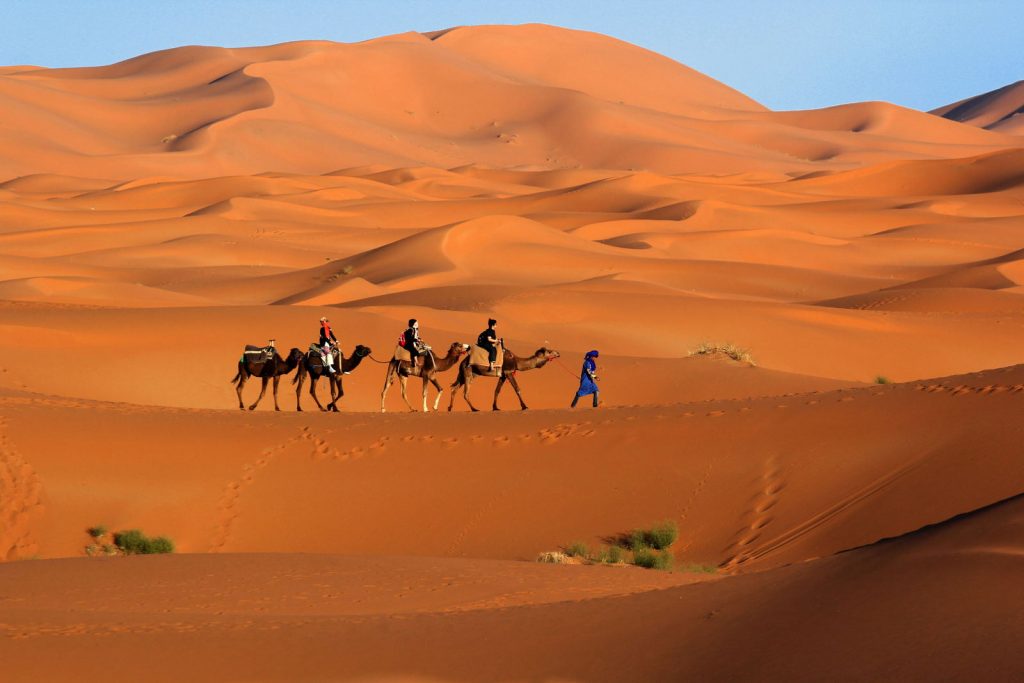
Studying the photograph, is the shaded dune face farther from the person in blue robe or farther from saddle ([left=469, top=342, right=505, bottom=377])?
saddle ([left=469, top=342, right=505, bottom=377])

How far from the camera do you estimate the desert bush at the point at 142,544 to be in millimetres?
14992

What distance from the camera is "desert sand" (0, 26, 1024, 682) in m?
7.94

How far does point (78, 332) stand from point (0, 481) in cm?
1055

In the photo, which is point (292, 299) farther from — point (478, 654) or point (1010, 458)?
point (478, 654)

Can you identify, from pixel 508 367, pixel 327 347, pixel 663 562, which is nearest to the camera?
pixel 663 562

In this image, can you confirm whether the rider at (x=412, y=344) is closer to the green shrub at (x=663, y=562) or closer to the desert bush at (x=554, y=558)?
the desert bush at (x=554, y=558)

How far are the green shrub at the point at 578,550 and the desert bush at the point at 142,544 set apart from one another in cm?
392

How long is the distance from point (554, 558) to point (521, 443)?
3793 mm

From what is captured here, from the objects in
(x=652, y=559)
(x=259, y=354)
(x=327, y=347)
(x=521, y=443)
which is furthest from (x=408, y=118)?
(x=652, y=559)

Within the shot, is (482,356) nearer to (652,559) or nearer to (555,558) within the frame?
(555,558)

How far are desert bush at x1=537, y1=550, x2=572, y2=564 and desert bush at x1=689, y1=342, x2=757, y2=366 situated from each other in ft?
47.9

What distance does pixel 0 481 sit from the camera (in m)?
16.2

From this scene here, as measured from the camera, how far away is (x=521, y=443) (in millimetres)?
17375

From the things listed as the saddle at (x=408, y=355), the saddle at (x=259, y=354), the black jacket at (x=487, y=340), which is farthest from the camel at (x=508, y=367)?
the saddle at (x=259, y=354)
